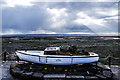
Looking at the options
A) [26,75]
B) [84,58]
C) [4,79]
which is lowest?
[4,79]

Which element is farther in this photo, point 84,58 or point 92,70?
point 84,58

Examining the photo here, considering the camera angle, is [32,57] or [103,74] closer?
[103,74]

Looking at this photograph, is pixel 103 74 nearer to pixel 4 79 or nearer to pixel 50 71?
pixel 50 71

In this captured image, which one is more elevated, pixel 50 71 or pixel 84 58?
pixel 84 58

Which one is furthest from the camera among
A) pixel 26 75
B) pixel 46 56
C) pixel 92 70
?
pixel 46 56

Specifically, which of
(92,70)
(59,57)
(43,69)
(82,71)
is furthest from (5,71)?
(92,70)

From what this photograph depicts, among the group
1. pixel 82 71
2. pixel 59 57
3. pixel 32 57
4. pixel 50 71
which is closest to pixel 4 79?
pixel 32 57

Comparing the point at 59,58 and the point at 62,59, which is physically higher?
the point at 59,58

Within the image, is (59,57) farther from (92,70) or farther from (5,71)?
(5,71)

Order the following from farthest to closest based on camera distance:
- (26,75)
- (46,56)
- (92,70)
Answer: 1. (46,56)
2. (92,70)
3. (26,75)
